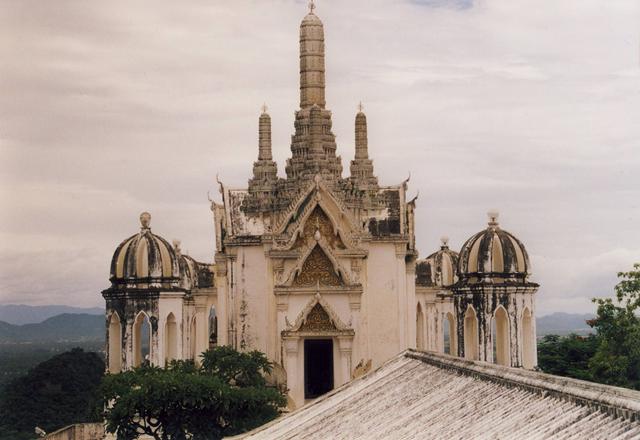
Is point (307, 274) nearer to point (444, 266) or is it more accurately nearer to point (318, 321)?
point (318, 321)

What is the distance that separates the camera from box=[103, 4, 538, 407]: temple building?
4253 cm

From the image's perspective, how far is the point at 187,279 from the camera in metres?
51.4

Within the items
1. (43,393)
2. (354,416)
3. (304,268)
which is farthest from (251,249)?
(43,393)

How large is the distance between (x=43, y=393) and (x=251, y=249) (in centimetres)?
4037

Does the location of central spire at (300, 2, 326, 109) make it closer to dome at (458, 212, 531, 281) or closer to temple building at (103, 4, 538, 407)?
temple building at (103, 4, 538, 407)

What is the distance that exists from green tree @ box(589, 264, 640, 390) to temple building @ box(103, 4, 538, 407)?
239 centimetres

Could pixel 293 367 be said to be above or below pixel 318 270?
below

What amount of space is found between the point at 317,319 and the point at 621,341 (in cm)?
1019

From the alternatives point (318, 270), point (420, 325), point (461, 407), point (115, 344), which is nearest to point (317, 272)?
point (318, 270)

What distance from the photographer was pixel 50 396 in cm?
8056

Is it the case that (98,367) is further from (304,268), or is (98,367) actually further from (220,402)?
(220,402)

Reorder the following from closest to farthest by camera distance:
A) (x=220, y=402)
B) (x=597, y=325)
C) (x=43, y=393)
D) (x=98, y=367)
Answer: (x=220, y=402) < (x=597, y=325) < (x=43, y=393) < (x=98, y=367)

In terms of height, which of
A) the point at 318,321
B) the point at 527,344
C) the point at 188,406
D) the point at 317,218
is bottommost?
the point at 188,406

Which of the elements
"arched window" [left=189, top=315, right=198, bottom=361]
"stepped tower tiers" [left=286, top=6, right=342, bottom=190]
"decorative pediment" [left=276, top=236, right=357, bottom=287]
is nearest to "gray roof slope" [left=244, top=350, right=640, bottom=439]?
"decorative pediment" [left=276, top=236, right=357, bottom=287]
